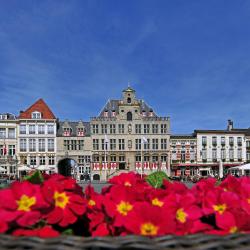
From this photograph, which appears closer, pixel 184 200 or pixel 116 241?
pixel 116 241

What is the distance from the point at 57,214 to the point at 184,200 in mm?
323

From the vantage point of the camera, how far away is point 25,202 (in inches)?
35.6

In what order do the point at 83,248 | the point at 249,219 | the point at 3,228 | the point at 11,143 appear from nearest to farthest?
the point at 83,248, the point at 3,228, the point at 249,219, the point at 11,143

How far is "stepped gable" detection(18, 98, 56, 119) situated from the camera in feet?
147

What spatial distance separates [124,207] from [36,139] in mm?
44562

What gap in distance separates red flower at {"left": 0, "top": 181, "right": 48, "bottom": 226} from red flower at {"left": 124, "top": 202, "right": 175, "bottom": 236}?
8.3 inches

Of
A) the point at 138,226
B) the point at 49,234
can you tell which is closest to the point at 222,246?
the point at 138,226

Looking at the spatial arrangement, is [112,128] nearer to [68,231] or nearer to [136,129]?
[136,129]

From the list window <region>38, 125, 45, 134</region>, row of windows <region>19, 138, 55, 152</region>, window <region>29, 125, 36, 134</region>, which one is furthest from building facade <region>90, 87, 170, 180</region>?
window <region>29, 125, 36, 134</region>

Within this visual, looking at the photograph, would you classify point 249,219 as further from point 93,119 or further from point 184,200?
point 93,119

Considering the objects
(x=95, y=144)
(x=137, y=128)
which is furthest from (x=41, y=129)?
(x=137, y=128)

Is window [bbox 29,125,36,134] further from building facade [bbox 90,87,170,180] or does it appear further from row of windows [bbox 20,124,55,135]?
building facade [bbox 90,87,170,180]

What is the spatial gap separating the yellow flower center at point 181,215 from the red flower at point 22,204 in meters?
0.32

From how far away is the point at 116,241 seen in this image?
728mm
